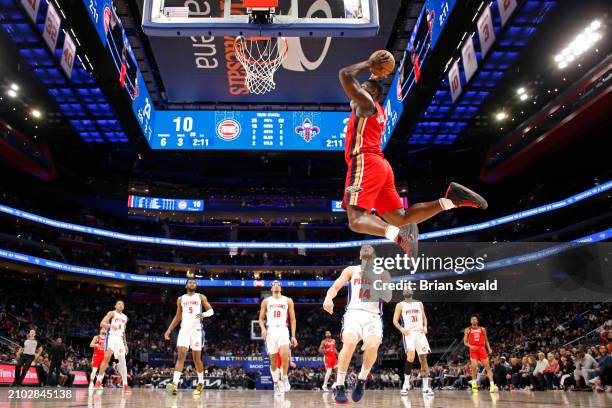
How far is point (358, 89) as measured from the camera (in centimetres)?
485

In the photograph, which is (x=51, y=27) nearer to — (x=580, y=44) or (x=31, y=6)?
(x=31, y=6)

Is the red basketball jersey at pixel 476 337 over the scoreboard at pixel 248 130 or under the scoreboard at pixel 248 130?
under

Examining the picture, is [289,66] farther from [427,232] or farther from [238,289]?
[238,289]

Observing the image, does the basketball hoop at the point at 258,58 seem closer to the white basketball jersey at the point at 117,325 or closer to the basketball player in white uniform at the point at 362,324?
the white basketball jersey at the point at 117,325

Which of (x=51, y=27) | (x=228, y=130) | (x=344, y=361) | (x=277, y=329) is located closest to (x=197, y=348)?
(x=277, y=329)

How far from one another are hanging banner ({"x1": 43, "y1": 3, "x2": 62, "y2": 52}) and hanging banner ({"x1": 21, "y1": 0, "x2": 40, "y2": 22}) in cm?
38

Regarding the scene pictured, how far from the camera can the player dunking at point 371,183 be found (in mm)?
4941

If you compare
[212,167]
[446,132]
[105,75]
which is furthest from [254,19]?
[212,167]

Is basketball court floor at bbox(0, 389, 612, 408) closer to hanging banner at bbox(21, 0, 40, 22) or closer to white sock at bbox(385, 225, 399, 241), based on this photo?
white sock at bbox(385, 225, 399, 241)

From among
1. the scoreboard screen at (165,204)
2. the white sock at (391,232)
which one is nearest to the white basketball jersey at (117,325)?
the white sock at (391,232)

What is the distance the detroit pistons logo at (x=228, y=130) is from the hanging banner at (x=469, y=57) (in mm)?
9131

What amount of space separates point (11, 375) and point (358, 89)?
686 inches

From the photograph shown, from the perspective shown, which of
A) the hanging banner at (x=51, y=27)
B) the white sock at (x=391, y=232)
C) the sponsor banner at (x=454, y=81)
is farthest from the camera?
the sponsor banner at (x=454, y=81)

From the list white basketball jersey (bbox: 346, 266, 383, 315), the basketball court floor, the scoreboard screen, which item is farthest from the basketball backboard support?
the scoreboard screen
